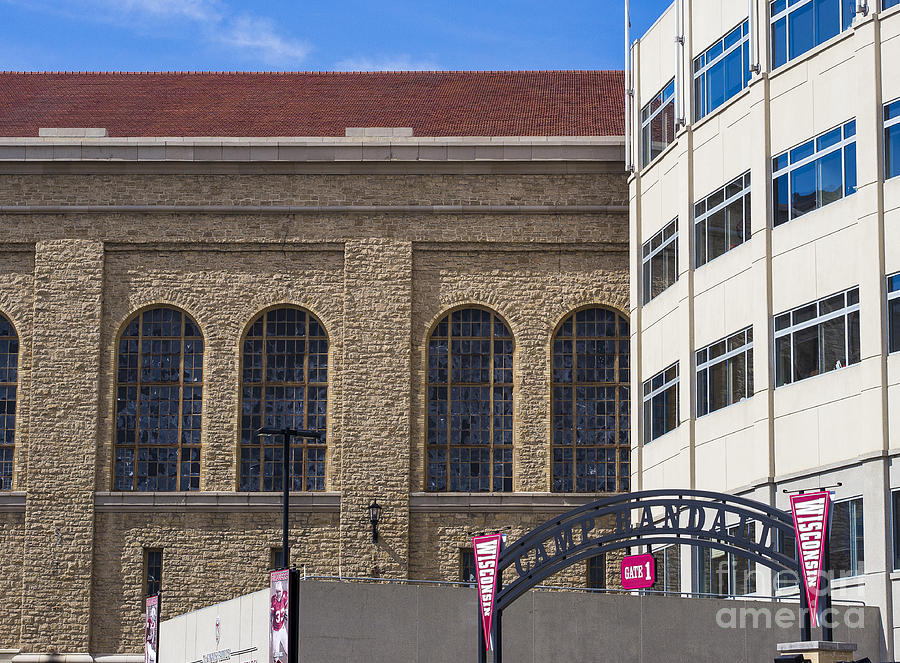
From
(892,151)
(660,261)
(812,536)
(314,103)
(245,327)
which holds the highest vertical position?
(314,103)

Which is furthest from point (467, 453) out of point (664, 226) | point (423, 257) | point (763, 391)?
point (763, 391)

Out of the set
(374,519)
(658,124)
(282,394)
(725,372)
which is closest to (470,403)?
(374,519)

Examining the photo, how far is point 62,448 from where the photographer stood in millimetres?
44031

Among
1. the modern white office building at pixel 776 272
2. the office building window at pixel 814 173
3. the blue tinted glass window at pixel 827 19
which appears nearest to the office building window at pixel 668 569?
the modern white office building at pixel 776 272

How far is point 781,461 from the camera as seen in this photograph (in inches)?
1291

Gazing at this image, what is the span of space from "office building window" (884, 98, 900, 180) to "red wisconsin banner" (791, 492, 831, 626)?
429 inches

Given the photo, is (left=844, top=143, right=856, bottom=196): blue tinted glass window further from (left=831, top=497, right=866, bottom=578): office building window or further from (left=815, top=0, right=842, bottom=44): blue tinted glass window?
(left=831, top=497, right=866, bottom=578): office building window

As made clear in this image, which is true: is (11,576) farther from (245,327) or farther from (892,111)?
(892,111)

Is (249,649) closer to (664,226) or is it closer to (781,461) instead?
(781,461)

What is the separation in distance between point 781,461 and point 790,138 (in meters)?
6.74

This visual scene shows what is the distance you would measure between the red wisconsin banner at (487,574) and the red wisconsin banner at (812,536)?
621 cm

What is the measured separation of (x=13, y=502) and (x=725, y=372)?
795 inches

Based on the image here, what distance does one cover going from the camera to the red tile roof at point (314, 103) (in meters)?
48.9

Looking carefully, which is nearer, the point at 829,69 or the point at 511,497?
the point at 829,69
